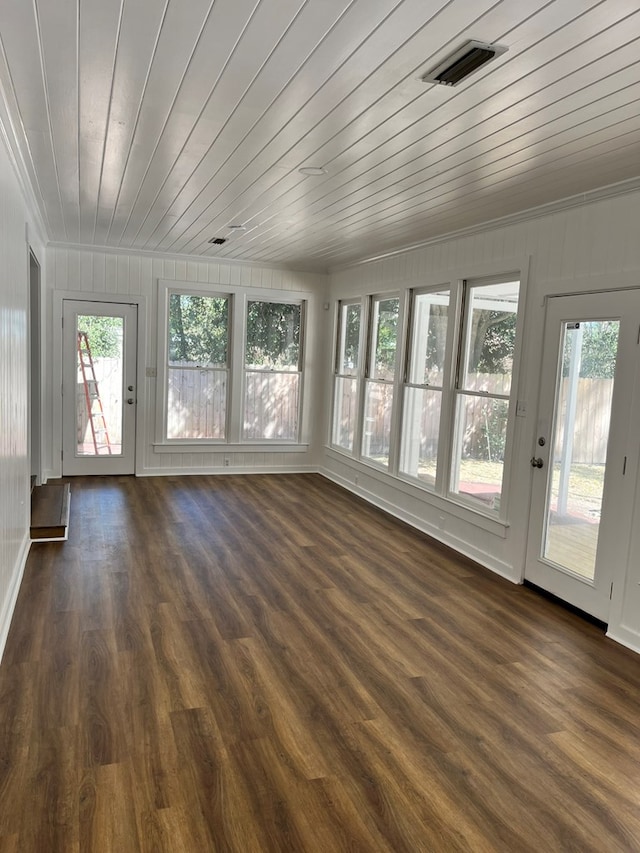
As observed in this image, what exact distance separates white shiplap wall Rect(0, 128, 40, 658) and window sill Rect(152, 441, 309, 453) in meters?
2.98

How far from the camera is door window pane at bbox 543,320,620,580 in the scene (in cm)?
365

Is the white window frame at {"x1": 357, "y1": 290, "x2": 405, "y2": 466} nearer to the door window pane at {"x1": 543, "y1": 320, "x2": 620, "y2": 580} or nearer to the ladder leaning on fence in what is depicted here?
the door window pane at {"x1": 543, "y1": 320, "x2": 620, "y2": 580}

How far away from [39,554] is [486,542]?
3332 millimetres

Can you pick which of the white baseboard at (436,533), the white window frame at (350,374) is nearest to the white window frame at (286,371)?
the white window frame at (350,374)

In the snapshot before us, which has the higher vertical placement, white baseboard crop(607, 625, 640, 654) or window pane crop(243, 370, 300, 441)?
window pane crop(243, 370, 300, 441)

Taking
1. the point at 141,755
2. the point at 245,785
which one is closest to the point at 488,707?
the point at 245,785

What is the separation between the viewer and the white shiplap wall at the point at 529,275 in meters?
3.49

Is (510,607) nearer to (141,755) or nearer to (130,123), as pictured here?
(141,755)

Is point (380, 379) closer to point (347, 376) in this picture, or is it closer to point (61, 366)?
point (347, 376)

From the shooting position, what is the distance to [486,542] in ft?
15.4

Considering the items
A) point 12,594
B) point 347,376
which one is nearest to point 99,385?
point 347,376

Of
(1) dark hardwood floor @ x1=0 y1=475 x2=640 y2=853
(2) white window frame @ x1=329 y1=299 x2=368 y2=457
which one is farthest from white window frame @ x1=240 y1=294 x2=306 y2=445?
(1) dark hardwood floor @ x1=0 y1=475 x2=640 y2=853

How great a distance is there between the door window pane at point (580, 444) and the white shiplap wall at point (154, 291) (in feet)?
14.2

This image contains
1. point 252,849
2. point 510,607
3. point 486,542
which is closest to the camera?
point 252,849
